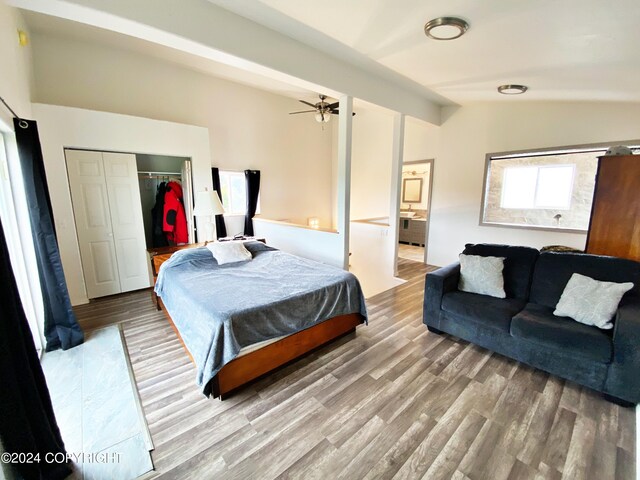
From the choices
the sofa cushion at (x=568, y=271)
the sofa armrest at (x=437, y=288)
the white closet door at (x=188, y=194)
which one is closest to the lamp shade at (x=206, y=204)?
the white closet door at (x=188, y=194)

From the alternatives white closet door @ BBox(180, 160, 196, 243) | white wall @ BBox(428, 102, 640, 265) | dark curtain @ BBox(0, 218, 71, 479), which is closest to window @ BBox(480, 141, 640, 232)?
white wall @ BBox(428, 102, 640, 265)

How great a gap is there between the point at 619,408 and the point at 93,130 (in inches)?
229

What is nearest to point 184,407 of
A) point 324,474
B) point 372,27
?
point 324,474

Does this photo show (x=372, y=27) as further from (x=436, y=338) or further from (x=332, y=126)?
(x=332, y=126)

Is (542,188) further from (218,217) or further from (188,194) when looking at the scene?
(188,194)

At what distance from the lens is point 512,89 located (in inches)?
130

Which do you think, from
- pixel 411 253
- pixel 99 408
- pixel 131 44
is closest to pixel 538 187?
pixel 411 253

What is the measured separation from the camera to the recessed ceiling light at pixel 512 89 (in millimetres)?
3230

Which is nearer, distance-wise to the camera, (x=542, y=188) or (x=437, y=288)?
(x=437, y=288)

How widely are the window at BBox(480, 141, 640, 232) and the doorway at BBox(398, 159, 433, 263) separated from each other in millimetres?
2069

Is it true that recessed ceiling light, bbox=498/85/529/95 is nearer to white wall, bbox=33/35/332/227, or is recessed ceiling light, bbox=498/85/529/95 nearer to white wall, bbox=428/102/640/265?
white wall, bbox=428/102/640/265

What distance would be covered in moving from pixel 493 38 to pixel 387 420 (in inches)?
120

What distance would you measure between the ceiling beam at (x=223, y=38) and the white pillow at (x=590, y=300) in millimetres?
3091

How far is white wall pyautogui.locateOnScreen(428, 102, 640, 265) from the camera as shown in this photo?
3506 mm
